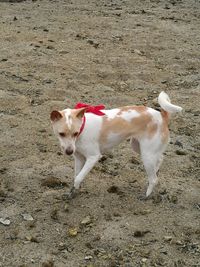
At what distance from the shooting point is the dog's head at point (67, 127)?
15.5ft

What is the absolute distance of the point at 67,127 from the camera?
4730 millimetres

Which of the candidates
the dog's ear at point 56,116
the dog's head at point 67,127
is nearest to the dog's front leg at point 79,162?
the dog's head at point 67,127

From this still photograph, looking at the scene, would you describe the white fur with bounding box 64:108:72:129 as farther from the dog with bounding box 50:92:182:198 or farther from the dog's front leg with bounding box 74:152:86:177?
the dog's front leg with bounding box 74:152:86:177

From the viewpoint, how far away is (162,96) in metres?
5.25

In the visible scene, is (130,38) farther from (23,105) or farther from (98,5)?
(23,105)

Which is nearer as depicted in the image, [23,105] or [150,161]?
[150,161]

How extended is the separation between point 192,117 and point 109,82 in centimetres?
169

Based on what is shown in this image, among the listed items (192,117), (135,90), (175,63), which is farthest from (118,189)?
(175,63)

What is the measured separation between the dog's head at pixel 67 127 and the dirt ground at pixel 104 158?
76cm

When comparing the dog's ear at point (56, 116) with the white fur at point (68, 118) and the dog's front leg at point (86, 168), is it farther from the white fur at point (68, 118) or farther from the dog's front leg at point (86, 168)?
the dog's front leg at point (86, 168)

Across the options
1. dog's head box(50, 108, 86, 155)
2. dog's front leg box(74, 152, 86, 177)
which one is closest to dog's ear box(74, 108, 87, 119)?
dog's head box(50, 108, 86, 155)

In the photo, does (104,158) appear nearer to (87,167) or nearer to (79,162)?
(79,162)

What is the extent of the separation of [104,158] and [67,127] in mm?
1571

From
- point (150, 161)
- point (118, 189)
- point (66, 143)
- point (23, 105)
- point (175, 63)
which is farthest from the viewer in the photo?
point (175, 63)
